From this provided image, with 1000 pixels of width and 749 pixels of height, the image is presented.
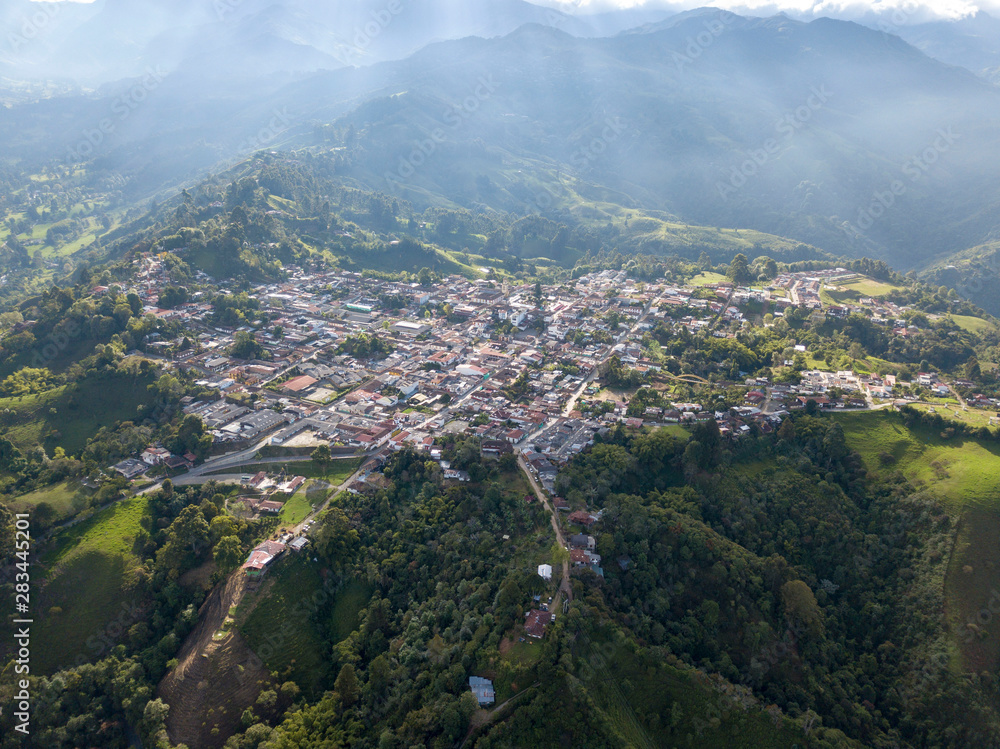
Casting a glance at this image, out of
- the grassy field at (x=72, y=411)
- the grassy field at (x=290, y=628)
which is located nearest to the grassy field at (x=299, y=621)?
the grassy field at (x=290, y=628)

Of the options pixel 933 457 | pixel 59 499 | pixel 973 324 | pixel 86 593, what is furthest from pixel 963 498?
pixel 59 499

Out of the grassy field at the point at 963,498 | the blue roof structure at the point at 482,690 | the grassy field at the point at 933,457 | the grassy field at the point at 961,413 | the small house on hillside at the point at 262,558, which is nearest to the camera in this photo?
the blue roof structure at the point at 482,690

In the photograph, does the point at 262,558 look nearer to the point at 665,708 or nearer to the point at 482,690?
the point at 482,690

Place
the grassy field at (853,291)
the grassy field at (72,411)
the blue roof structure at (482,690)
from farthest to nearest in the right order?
the grassy field at (853,291) < the grassy field at (72,411) < the blue roof structure at (482,690)

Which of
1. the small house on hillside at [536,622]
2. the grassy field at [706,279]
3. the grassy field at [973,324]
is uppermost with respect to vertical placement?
the small house on hillside at [536,622]

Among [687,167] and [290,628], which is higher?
[687,167]

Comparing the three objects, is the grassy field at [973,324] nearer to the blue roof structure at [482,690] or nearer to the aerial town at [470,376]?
the aerial town at [470,376]

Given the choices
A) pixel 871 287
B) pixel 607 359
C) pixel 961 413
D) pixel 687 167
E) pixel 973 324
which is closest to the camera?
pixel 961 413
